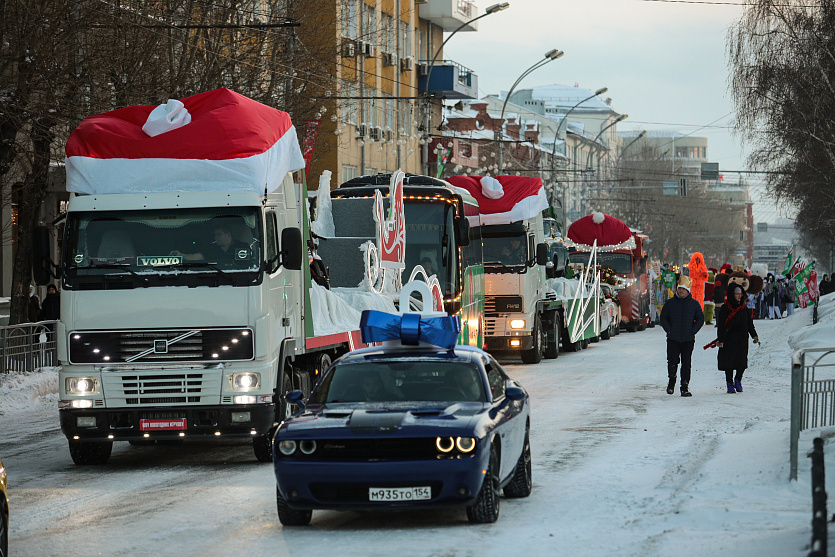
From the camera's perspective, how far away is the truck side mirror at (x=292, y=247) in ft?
43.2

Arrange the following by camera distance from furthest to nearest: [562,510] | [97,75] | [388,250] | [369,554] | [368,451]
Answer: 1. [97,75]
2. [388,250]
3. [562,510]
4. [368,451]
5. [369,554]

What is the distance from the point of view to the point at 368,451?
9.05 metres

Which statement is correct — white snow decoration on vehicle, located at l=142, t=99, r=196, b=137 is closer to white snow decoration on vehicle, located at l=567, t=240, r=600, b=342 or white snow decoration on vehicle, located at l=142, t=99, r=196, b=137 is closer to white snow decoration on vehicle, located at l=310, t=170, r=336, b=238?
white snow decoration on vehicle, located at l=310, t=170, r=336, b=238

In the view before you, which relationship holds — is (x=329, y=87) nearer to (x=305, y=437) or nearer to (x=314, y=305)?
(x=314, y=305)

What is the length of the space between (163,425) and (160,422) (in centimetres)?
4

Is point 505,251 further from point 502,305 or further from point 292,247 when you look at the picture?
point 292,247

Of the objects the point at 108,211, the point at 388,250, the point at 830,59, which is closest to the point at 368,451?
the point at 108,211

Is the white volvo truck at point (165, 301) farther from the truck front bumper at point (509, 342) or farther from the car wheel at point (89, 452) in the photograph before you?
the truck front bumper at point (509, 342)

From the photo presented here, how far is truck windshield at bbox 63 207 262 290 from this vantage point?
12672mm

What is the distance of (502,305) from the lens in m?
28.1

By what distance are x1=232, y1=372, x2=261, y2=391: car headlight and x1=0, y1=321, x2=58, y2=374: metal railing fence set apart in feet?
28.9

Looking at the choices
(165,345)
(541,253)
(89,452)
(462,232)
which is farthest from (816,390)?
→ (541,253)

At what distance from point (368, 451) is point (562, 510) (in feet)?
5.85

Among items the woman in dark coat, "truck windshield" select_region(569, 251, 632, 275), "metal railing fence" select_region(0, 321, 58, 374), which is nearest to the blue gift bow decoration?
the woman in dark coat
